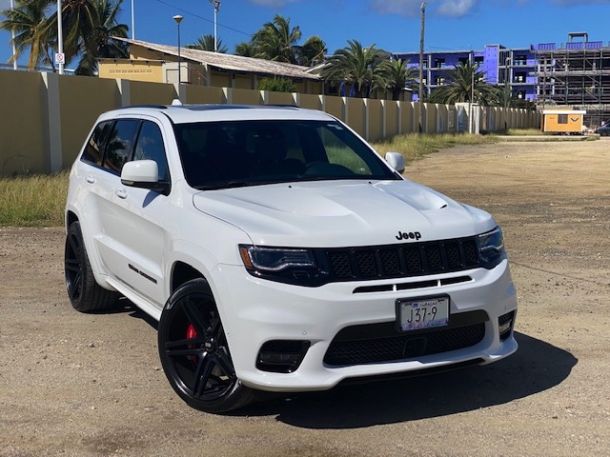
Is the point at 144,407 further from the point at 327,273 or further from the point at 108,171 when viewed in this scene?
the point at 108,171

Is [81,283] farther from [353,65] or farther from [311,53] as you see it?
[311,53]

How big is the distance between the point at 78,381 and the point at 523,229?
856cm

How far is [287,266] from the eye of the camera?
398 centimetres

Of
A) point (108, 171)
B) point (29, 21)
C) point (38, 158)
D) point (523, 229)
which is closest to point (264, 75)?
point (29, 21)

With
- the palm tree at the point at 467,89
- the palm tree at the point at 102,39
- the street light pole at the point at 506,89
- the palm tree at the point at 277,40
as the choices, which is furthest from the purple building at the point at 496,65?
the palm tree at the point at 102,39

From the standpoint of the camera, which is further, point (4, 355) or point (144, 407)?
point (4, 355)

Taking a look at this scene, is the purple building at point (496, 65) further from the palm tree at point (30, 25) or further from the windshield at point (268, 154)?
the windshield at point (268, 154)

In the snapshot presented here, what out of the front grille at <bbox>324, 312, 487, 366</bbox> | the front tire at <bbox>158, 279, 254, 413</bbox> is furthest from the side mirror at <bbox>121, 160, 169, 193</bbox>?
the front grille at <bbox>324, 312, 487, 366</bbox>

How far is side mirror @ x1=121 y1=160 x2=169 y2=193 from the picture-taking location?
491 cm

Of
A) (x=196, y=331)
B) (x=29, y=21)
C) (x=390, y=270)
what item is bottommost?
(x=196, y=331)

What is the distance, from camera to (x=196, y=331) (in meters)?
4.48

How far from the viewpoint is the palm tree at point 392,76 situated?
6431 cm

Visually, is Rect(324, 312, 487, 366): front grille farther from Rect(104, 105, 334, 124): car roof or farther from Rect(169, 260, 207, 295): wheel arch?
Rect(104, 105, 334, 124): car roof

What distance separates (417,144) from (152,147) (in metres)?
35.8
